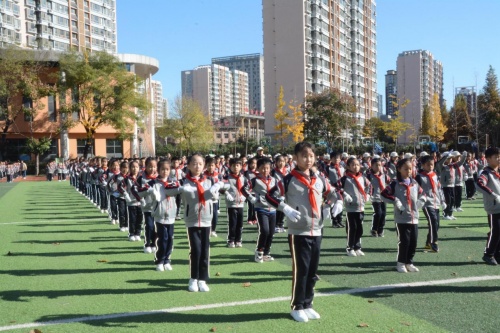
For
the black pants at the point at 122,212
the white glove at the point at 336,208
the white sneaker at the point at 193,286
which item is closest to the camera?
the white glove at the point at 336,208

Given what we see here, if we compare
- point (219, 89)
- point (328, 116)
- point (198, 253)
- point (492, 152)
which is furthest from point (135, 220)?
point (219, 89)

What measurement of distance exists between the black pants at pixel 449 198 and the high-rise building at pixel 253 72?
16056 centimetres

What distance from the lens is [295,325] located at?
4988 millimetres

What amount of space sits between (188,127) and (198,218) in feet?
171

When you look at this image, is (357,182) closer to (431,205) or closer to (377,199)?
(431,205)

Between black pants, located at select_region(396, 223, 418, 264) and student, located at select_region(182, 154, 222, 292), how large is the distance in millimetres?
3035

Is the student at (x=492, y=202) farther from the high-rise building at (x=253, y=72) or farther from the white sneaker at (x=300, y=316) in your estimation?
the high-rise building at (x=253, y=72)

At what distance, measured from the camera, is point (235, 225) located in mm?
9883

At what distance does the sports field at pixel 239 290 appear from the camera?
16.7ft

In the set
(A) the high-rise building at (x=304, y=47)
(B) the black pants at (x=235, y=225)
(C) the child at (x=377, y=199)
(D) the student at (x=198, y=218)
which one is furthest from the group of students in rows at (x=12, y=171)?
(A) the high-rise building at (x=304, y=47)

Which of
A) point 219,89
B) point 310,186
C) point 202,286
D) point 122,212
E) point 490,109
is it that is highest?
point 219,89

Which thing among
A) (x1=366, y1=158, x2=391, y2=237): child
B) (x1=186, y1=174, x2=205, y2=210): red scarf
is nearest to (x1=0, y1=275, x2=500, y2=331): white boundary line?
(x1=186, y1=174, x2=205, y2=210): red scarf

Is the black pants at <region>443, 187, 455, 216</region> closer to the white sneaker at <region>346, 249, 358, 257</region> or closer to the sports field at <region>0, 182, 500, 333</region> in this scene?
the sports field at <region>0, 182, 500, 333</region>

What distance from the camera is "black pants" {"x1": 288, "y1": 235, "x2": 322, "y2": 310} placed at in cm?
520
